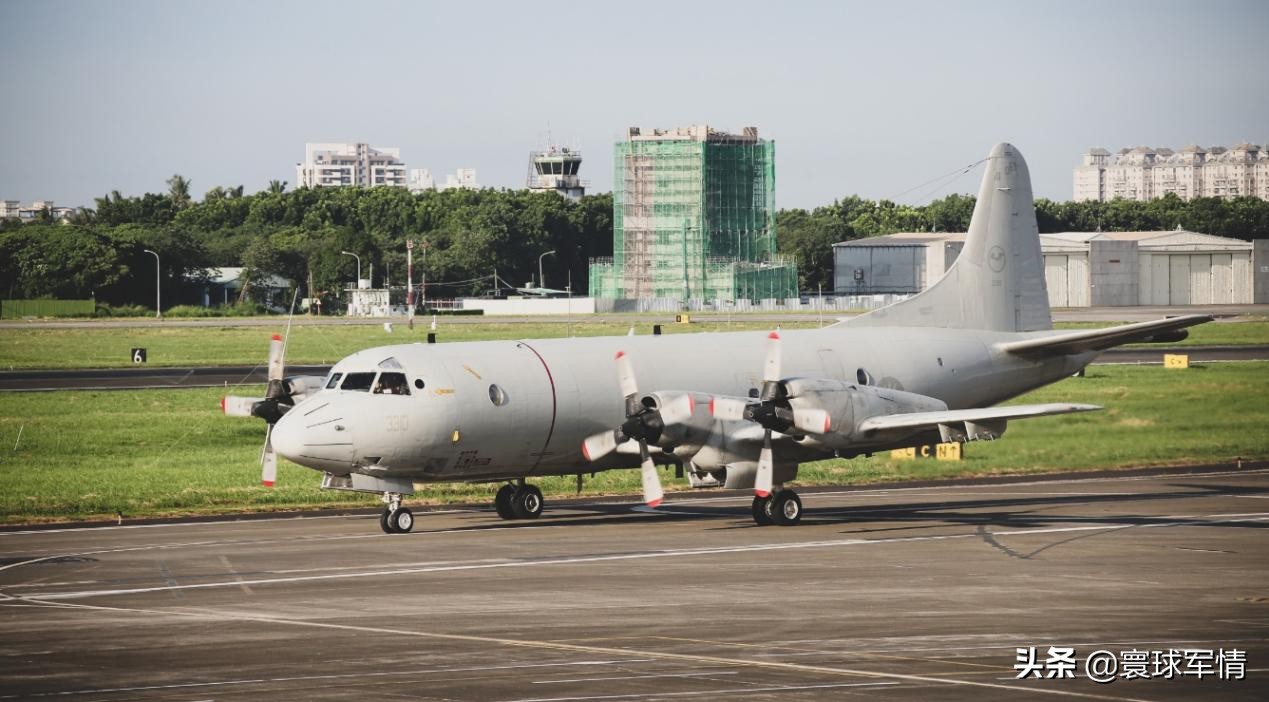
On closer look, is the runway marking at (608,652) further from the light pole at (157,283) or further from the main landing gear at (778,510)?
the light pole at (157,283)

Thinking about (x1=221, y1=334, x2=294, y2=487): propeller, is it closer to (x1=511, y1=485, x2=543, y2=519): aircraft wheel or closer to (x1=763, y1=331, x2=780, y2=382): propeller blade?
(x1=511, y1=485, x2=543, y2=519): aircraft wheel

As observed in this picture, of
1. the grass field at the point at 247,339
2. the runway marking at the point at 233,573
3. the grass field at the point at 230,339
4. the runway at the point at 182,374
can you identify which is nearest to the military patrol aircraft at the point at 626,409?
the runway marking at the point at 233,573

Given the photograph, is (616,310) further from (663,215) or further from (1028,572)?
(1028,572)

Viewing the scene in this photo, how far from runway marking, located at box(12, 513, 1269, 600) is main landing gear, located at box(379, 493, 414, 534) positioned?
4.84 meters

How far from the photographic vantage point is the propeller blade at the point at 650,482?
28587 millimetres

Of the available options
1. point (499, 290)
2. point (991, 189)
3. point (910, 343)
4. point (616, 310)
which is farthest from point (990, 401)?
point (499, 290)

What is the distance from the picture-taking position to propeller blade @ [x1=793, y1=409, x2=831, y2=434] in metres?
28.9

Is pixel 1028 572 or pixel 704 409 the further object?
pixel 704 409

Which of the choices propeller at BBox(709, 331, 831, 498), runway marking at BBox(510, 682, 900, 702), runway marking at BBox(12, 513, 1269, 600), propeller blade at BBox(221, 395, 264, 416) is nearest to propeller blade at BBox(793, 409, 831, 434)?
propeller at BBox(709, 331, 831, 498)

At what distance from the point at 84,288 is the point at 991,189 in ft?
382

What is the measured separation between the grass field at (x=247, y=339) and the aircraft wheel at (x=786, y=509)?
49176 mm

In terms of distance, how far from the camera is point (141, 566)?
25.6m

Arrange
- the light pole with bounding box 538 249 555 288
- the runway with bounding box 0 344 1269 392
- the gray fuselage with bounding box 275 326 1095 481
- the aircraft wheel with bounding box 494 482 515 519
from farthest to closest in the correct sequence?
the light pole with bounding box 538 249 555 288 → the runway with bounding box 0 344 1269 392 → the aircraft wheel with bounding box 494 482 515 519 → the gray fuselage with bounding box 275 326 1095 481

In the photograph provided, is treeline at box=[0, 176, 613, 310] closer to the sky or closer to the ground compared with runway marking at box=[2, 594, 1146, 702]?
closer to the sky
